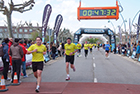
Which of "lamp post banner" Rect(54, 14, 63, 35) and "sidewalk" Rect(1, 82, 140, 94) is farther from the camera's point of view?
"lamp post banner" Rect(54, 14, 63, 35)

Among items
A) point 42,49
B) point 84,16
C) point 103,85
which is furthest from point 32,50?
point 84,16

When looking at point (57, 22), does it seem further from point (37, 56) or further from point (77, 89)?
point (77, 89)

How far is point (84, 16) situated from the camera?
23984mm

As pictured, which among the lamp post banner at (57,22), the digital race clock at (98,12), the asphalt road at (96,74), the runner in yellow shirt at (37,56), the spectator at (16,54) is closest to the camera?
the runner in yellow shirt at (37,56)

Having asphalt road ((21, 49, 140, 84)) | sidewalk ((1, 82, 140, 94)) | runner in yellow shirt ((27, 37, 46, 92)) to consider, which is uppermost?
runner in yellow shirt ((27, 37, 46, 92))

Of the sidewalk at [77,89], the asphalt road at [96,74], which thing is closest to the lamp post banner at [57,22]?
the asphalt road at [96,74]

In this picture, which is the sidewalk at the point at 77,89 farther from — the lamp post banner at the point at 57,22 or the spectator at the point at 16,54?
the lamp post banner at the point at 57,22

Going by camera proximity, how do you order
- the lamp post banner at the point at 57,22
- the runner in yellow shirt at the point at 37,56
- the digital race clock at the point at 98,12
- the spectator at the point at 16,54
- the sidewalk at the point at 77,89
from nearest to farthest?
1. the sidewalk at the point at 77,89
2. the runner in yellow shirt at the point at 37,56
3. the spectator at the point at 16,54
4. the digital race clock at the point at 98,12
5. the lamp post banner at the point at 57,22

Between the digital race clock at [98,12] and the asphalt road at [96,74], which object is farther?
the digital race clock at [98,12]

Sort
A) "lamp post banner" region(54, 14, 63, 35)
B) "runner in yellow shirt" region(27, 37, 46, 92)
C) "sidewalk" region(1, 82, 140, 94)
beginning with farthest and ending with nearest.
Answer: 1. "lamp post banner" region(54, 14, 63, 35)
2. "runner in yellow shirt" region(27, 37, 46, 92)
3. "sidewalk" region(1, 82, 140, 94)

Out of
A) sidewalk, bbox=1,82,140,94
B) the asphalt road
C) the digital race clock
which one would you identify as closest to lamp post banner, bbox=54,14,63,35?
the digital race clock

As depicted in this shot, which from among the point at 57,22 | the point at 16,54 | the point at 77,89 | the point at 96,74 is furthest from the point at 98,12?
the point at 77,89

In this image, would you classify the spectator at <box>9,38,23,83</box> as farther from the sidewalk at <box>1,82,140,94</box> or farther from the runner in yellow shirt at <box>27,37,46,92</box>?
the runner in yellow shirt at <box>27,37,46,92</box>

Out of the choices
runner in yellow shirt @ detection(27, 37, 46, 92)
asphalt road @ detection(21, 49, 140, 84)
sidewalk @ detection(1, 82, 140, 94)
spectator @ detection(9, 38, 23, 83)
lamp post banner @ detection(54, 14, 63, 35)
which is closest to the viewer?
sidewalk @ detection(1, 82, 140, 94)
